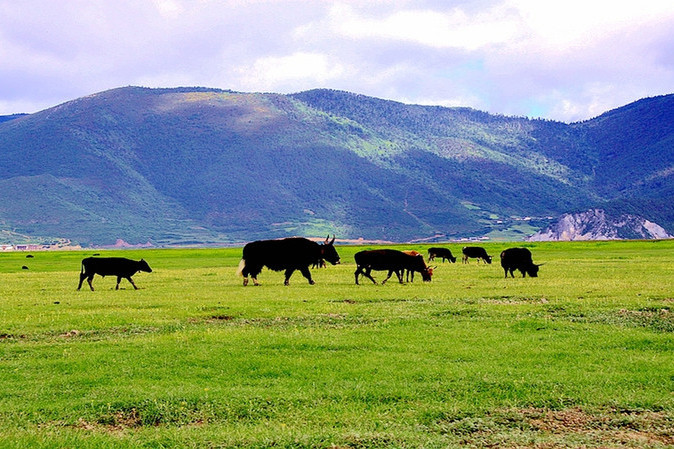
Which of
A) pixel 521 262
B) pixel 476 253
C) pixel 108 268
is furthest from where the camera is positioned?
pixel 476 253

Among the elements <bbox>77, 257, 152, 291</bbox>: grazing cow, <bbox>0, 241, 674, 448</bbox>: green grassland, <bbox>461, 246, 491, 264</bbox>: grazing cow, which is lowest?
<bbox>0, 241, 674, 448</bbox>: green grassland

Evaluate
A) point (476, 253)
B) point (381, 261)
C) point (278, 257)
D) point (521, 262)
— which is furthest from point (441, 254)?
point (278, 257)

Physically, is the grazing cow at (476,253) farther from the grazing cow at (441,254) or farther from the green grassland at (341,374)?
the green grassland at (341,374)

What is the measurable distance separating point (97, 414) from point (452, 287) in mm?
20191

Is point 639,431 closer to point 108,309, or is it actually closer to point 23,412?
point 23,412

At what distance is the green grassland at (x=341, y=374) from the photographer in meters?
→ 10.1

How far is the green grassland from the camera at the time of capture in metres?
10.1

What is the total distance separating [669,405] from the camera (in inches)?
434

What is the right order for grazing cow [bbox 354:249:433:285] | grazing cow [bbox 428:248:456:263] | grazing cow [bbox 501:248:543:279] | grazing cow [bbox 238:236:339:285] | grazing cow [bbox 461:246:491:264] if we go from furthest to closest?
grazing cow [bbox 428:248:456:263] < grazing cow [bbox 461:246:491:264] < grazing cow [bbox 501:248:543:279] < grazing cow [bbox 238:236:339:285] < grazing cow [bbox 354:249:433:285]

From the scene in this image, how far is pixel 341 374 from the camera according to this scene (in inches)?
511

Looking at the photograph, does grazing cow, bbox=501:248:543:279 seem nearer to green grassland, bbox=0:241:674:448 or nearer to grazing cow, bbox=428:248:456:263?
green grassland, bbox=0:241:674:448

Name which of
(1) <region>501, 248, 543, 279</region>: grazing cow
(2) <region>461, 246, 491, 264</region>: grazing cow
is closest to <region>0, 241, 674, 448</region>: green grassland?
(1) <region>501, 248, 543, 279</region>: grazing cow

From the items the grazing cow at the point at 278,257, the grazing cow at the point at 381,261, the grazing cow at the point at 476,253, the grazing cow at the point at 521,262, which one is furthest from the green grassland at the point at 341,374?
the grazing cow at the point at 476,253

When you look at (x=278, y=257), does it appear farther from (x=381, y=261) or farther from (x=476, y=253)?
(x=476, y=253)
